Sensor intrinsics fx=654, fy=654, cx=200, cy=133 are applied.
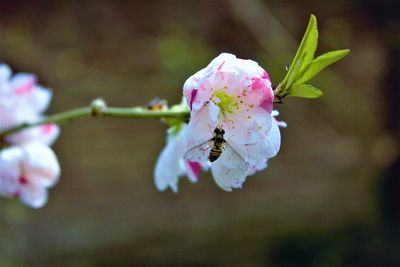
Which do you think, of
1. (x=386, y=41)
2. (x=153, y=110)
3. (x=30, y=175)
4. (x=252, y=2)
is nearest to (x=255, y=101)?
(x=153, y=110)

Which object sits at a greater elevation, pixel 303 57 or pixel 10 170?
pixel 10 170

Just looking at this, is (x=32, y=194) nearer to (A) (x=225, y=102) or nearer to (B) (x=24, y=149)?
(B) (x=24, y=149)

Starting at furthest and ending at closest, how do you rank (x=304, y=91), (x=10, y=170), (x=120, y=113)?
(x=10, y=170) < (x=120, y=113) < (x=304, y=91)

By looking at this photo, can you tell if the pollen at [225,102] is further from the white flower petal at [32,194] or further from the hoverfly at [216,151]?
the white flower petal at [32,194]

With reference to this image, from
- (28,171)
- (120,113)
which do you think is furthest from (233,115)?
(28,171)

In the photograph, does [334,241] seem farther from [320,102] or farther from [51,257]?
[51,257]

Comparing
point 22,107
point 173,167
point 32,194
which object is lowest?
point 173,167
